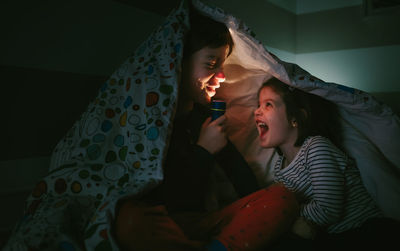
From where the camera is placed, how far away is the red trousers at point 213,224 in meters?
0.63

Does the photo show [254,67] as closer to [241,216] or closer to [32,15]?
[241,216]

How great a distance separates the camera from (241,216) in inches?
30.7

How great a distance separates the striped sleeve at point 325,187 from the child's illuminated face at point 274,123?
0.42ft

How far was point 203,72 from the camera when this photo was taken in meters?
0.97

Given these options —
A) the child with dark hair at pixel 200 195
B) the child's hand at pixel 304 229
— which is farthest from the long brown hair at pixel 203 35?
the child's hand at pixel 304 229

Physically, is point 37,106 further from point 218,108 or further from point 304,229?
point 304,229

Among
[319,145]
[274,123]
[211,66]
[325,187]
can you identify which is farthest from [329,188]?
[211,66]

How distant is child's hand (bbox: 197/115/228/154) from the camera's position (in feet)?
3.15

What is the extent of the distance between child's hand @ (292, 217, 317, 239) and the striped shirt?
0.12 feet

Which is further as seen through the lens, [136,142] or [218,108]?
[218,108]

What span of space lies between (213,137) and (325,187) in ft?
1.18

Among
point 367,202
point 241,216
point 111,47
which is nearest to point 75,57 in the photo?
point 111,47

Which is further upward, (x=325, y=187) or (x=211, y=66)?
(x=211, y=66)

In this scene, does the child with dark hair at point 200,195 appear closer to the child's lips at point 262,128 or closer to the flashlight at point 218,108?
the flashlight at point 218,108
